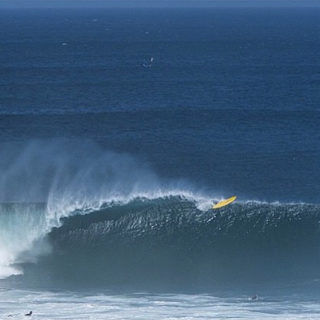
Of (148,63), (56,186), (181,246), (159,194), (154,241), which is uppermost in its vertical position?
(148,63)

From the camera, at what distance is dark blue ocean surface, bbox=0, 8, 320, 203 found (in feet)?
194

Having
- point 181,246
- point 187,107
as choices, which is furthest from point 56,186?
point 187,107

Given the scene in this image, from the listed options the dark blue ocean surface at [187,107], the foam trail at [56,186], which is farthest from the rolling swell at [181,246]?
the dark blue ocean surface at [187,107]

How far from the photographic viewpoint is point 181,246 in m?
40.2

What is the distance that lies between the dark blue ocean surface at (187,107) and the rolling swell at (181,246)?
10727 mm

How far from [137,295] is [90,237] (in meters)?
6.56

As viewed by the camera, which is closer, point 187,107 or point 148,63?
point 187,107

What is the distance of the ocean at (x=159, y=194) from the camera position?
3534cm

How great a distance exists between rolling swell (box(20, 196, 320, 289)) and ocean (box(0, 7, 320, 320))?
0.08m

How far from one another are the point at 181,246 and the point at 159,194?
4228mm

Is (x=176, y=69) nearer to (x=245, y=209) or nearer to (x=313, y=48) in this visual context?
(x=313, y=48)

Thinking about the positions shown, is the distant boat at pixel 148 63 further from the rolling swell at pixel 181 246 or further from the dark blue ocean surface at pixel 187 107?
the rolling swell at pixel 181 246

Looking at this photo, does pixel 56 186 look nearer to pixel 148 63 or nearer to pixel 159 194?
pixel 159 194

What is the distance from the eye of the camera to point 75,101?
8900 centimetres
